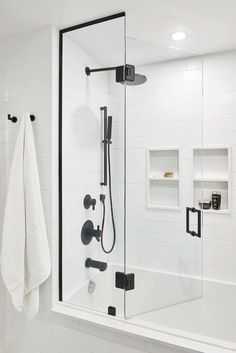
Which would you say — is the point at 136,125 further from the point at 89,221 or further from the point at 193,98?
the point at 89,221

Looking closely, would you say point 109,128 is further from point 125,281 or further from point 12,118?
point 125,281

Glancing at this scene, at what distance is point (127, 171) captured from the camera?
179 centimetres

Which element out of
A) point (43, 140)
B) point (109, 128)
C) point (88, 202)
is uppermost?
point (109, 128)

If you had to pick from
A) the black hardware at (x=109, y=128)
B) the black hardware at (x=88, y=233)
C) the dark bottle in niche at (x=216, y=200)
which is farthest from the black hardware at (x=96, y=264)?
the dark bottle in niche at (x=216, y=200)

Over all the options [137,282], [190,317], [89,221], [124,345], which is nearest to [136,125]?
[89,221]

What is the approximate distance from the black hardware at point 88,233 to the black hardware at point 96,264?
138mm

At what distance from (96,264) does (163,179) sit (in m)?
0.80

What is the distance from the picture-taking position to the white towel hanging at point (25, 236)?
1603 millimetres

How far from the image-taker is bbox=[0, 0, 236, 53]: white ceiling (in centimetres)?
146

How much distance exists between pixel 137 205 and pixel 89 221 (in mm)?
402

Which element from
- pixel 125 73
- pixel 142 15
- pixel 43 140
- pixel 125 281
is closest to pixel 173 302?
pixel 125 281

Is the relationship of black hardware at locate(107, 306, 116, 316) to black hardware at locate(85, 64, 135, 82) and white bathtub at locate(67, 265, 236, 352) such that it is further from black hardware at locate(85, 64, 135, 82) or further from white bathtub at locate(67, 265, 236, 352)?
black hardware at locate(85, 64, 135, 82)

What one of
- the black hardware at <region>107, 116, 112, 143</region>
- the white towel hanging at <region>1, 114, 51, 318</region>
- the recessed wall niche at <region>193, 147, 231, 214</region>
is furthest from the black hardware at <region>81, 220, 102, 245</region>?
the recessed wall niche at <region>193, 147, 231, 214</region>

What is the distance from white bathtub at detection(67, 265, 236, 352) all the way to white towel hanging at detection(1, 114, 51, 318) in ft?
1.04
